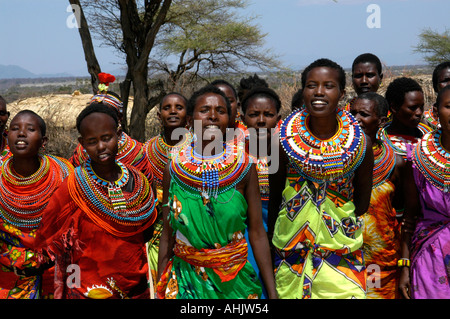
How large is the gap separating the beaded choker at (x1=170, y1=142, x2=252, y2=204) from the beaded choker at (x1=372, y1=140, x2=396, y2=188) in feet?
4.12

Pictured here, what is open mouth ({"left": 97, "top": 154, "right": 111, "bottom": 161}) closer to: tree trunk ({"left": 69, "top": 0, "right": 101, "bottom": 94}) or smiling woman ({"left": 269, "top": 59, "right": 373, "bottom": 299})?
smiling woman ({"left": 269, "top": 59, "right": 373, "bottom": 299})

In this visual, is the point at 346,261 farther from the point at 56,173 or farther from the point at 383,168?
the point at 56,173

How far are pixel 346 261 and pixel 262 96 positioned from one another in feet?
5.49

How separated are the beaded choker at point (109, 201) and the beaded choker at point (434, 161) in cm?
189

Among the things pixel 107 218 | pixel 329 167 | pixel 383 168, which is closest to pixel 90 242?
pixel 107 218

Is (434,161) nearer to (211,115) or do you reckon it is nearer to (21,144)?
(211,115)

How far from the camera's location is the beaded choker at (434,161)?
10.5ft

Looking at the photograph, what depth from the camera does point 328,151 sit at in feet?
10.1

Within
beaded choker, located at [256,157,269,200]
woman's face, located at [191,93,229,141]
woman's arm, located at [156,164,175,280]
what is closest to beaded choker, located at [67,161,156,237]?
woman's arm, located at [156,164,175,280]

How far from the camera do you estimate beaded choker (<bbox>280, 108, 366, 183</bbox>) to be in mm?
3043

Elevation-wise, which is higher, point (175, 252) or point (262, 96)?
point (262, 96)
